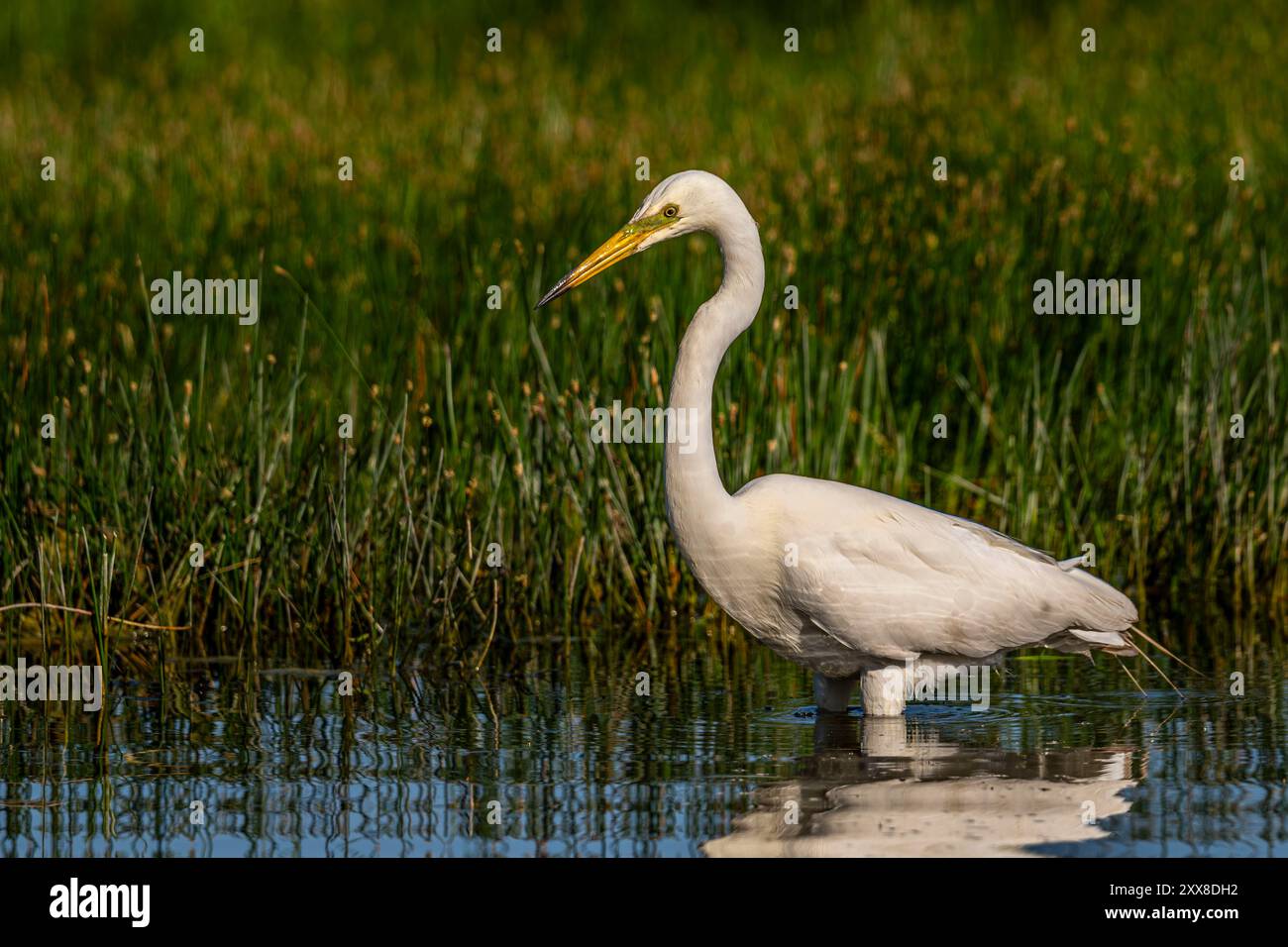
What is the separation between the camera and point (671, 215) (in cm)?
730

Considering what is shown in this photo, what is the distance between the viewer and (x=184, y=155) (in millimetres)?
13766

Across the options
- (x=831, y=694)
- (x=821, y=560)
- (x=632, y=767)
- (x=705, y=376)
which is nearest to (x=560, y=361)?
(x=705, y=376)

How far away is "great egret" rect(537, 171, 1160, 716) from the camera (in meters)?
7.12

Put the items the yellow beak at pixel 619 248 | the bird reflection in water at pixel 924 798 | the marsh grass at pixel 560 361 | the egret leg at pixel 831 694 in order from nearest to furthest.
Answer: the bird reflection in water at pixel 924 798, the yellow beak at pixel 619 248, the egret leg at pixel 831 694, the marsh grass at pixel 560 361

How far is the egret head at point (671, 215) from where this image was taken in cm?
720

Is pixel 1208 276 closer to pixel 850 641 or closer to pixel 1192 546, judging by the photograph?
pixel 1192 546

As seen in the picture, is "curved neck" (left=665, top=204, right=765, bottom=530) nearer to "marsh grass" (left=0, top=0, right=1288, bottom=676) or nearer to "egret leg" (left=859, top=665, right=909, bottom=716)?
"egret leg" (left=859, top=665, right=909, bottom=716)

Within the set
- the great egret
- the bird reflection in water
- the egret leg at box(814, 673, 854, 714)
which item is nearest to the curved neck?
the great egret

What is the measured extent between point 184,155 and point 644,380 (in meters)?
6.01

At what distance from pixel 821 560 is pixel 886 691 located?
612 mm

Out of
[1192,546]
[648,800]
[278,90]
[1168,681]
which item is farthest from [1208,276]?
[278,90]

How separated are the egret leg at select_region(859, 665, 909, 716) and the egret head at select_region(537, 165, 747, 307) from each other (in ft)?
5.72

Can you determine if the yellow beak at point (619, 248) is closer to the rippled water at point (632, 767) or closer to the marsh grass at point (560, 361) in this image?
the marsh grass at point (560, 361)

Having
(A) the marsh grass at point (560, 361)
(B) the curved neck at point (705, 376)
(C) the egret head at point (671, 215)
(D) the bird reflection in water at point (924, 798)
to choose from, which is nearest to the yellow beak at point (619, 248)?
(C) the egret head at point (671, 215)
